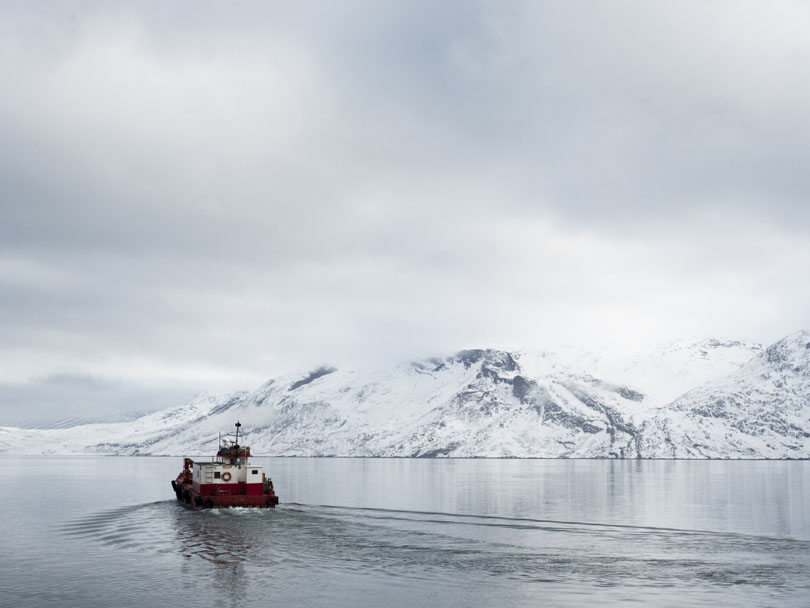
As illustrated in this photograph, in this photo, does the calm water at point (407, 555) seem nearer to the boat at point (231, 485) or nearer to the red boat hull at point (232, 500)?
the red boat hull at point (232, 500)

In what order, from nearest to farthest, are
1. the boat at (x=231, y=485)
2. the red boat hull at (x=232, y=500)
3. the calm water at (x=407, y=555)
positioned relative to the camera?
1. the calm water at (x=407, y=555)
2. the red boat hull at (x=232, y=500)
3. the boat at (x=231, y=485)

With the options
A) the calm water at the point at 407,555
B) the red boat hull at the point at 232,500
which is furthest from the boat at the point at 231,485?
the calm water at the point at 407,555

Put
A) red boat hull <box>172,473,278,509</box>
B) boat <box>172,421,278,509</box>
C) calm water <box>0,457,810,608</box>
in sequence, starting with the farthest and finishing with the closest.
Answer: boat <box>172,421,278,509</box>, red boat hull <box>172,473,278,509</box>, calm water <box>0,457,810,608</box>

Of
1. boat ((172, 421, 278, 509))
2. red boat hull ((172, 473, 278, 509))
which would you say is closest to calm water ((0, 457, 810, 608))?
red boat hull ((172, 473, 278, 509))

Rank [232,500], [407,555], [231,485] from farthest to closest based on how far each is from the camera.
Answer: [231,485]
[232,500]
[407,555]

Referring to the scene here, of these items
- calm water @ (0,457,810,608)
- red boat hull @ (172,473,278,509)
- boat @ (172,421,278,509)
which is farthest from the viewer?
boat @ (172,421,278,509)

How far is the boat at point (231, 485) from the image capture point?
108506mm

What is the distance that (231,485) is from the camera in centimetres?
11025

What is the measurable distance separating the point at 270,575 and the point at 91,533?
36.9 m

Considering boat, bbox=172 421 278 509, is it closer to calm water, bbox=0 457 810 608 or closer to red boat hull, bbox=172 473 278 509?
red boat hull, bbox=172 473 278 509

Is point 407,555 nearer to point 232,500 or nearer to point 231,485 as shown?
point 232,500

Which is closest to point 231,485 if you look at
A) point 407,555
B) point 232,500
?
point 232,500

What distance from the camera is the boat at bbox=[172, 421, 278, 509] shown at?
10851 cm

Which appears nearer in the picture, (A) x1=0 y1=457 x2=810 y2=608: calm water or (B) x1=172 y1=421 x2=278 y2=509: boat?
(A) x1=0 y1=457 x2=810 y2=608: calm water
